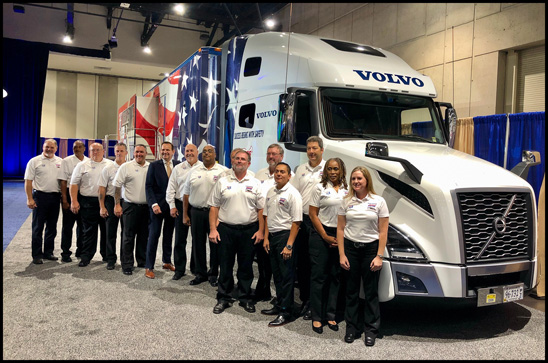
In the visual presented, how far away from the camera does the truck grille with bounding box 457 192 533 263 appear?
4.12m

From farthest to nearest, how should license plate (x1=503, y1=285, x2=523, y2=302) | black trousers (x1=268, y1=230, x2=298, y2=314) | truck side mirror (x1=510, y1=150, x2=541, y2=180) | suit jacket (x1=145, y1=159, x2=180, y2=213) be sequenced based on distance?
1. suit jacket (x1=145, y1=159, x2=180, y2=213)
2. truck side mirror (x1=510, y1=150, x2=541, y2=180)
3. black trousers (x1=268, y1=230, x2=298, y2=314)
4. license plate (x1=503, y1=285, x2=523, y2=302)

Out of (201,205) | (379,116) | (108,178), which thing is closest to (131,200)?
(108,178)

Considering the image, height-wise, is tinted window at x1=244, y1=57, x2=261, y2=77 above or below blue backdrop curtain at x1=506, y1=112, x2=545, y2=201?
above

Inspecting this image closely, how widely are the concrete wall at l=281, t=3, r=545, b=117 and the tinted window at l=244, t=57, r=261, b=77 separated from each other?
6.07 ft

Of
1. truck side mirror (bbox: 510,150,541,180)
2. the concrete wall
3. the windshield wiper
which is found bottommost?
truck side mirror (bbox: 510,150,541,180)

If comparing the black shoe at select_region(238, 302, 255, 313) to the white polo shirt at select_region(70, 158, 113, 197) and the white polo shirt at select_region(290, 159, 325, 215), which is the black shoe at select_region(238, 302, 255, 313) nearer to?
the white polo shirt at select_region(290, 159, 325, 215)

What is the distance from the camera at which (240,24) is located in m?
18.4

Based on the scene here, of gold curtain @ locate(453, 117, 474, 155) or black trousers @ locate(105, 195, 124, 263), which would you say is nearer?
black trousers @ locate(105, 195, 124, 263)

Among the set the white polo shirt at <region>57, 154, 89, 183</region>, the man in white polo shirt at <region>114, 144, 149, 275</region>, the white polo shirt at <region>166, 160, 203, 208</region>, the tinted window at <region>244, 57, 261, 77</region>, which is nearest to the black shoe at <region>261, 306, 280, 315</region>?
the white polo shirt at <region>166, 160, 203, 208</region>

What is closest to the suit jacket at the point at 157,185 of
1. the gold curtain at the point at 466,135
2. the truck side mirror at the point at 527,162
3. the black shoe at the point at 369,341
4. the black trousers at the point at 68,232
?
the black trousers at the point at 68,232

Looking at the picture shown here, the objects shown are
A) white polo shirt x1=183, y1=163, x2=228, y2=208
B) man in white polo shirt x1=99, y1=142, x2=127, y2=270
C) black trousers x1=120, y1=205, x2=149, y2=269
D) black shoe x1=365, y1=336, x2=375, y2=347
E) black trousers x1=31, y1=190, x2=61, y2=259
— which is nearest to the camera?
black shoe x1=365, y1=336, x2=375, y2=347

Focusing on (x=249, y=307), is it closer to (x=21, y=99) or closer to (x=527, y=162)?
(x=527, y=162)

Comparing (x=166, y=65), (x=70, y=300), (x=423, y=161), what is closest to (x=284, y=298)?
(x=423, y=161)

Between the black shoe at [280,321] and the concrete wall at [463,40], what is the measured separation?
17.3ft
